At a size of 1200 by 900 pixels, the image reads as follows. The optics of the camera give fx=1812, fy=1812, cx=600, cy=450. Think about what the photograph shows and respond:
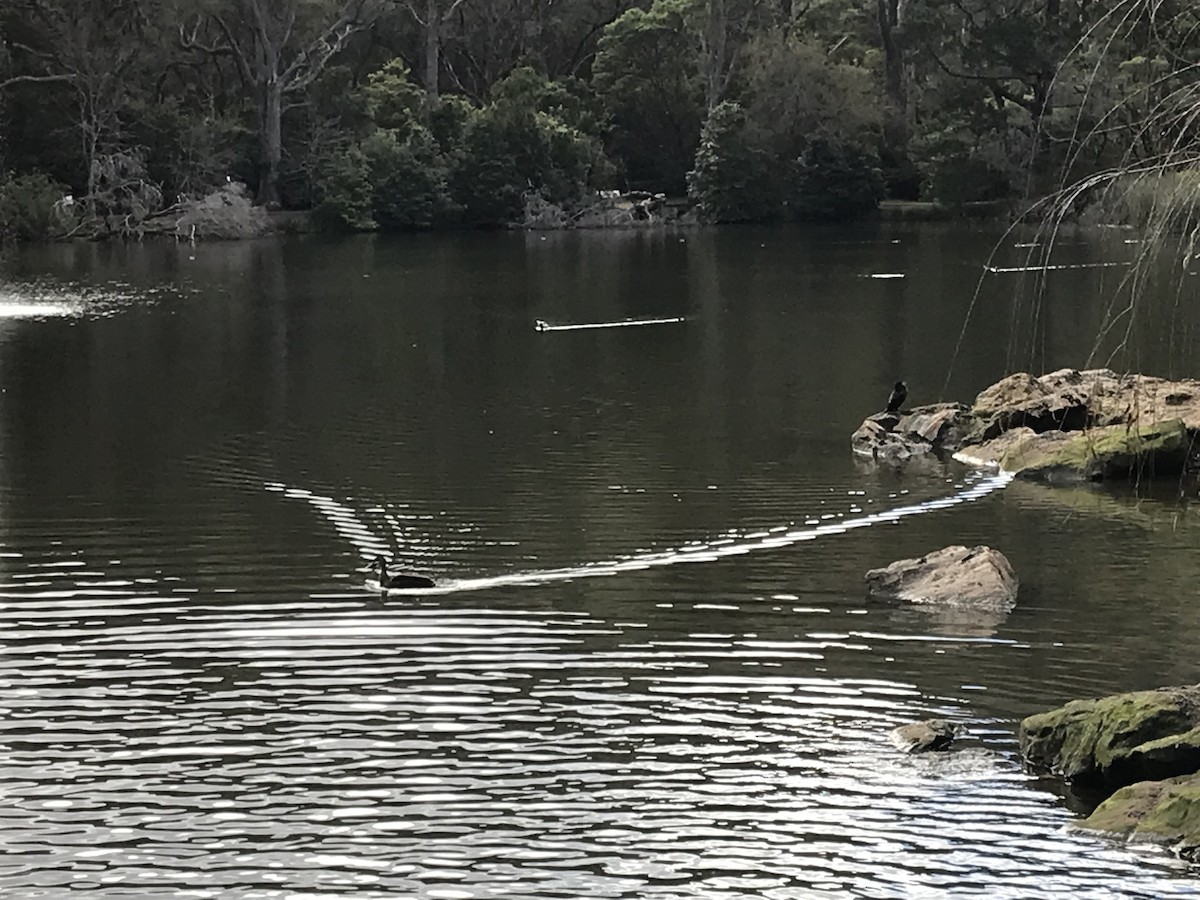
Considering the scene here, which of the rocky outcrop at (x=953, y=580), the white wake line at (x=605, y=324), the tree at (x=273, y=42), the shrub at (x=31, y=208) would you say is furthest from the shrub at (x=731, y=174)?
the rocky outcrop at (x=953, y=580)

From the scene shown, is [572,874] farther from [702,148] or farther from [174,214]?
[702,148]

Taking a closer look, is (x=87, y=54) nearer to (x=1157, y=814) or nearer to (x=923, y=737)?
(x=923, y=737)

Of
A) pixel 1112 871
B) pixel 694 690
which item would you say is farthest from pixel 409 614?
pixel 1112 871

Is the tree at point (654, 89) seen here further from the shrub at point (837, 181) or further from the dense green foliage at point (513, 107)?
the shrub at point (837, 181)

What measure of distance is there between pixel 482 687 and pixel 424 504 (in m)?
7.68

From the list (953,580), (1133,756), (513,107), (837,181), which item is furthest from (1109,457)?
(513,107)

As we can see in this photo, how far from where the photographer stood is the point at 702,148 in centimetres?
9162

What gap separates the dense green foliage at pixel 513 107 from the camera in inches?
3241

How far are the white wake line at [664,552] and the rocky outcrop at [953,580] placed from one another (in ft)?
6.92

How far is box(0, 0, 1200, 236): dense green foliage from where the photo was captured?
82.3m

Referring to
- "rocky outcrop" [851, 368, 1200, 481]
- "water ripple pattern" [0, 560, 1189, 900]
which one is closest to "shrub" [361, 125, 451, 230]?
"rocky outcrop" [851, 368, 1200, 481]

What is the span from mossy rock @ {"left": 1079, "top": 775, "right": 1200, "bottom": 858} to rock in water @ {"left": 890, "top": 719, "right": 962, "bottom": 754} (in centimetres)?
151

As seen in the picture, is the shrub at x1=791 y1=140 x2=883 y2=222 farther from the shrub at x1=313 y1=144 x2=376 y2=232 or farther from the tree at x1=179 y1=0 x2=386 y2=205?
the tree at x1=179 y1=0 x2=386 y2=205

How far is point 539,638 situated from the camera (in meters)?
16.2
